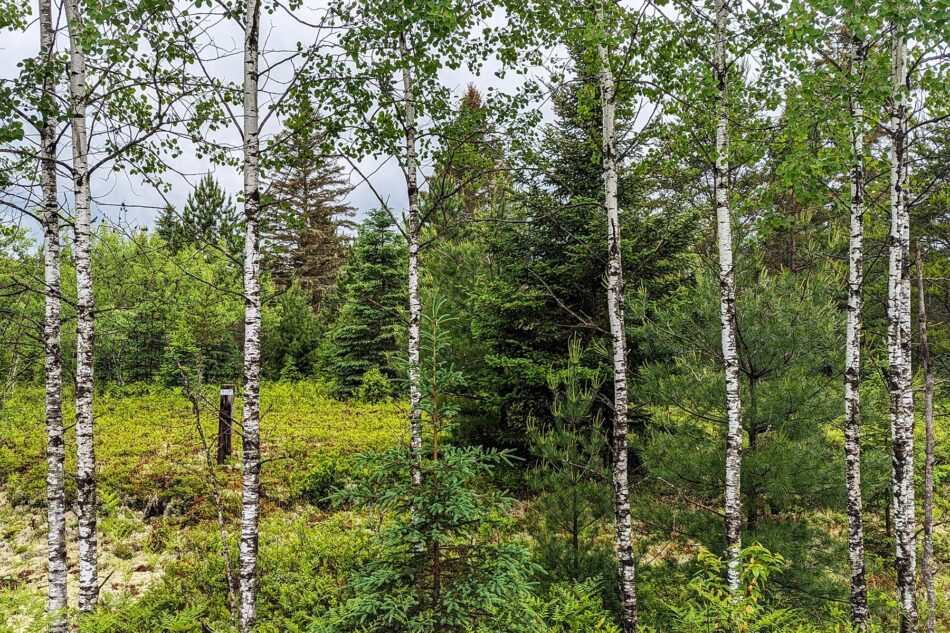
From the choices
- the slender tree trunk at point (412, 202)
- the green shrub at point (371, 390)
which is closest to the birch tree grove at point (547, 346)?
the slender tree trunk at point (412, 202)

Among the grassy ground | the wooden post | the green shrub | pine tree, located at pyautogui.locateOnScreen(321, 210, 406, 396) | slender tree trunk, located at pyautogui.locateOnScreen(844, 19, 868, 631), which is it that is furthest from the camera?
pine tree, located at pyautogui.locateOnScreen(321, 210, 406, 396)

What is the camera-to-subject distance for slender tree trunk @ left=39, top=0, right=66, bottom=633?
→ 4375 mm

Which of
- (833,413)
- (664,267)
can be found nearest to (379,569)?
(833,413)

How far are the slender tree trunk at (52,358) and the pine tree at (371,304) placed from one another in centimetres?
1030

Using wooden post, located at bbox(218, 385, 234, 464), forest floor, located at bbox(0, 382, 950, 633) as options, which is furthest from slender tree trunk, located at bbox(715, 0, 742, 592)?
wooden post, located at bbox(218, 385, 234, 464)

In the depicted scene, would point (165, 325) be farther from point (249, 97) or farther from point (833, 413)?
point (833, 413)

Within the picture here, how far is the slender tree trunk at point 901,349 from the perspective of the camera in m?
4.34

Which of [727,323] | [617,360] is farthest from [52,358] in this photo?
[727,323]

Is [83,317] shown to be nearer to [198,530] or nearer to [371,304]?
[198,530]

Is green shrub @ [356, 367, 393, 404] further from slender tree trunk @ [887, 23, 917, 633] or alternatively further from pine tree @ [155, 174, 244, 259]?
slender tree trunk @ [887, 23, 917, 633]

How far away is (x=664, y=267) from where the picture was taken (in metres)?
8.03

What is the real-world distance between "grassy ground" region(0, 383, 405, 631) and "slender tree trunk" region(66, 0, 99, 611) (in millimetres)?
408

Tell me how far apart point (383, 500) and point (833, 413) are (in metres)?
5.09

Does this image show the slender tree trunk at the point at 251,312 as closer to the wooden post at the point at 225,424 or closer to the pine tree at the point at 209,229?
the pine tree at the point at 209,229
